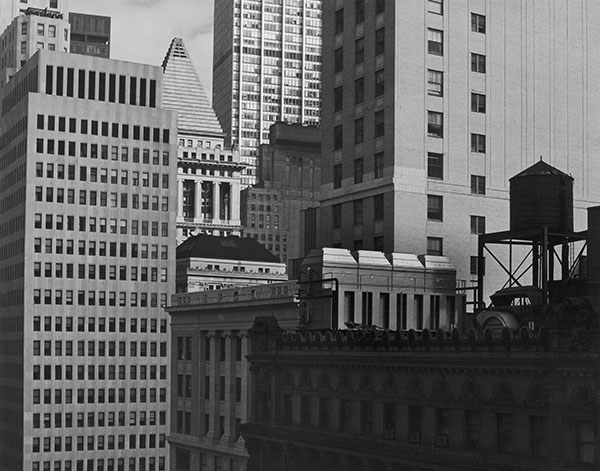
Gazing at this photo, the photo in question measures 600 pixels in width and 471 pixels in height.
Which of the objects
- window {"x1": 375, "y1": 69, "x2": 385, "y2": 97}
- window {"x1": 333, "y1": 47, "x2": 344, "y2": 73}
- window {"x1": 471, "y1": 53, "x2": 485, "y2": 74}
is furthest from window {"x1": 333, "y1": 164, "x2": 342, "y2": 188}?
window {"x1": 471, "y1": 53, "x2": 485, "y2": 74}

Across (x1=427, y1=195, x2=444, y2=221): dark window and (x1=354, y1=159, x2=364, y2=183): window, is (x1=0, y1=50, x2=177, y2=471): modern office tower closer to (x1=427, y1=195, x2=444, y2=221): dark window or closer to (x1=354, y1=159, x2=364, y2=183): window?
(x1=354, y1=159, x2=364, y2=183): window

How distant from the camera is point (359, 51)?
94312mm

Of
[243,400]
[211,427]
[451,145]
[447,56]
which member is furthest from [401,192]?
[211,427]

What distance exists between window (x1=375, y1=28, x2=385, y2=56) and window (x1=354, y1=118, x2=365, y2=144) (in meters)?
5.80

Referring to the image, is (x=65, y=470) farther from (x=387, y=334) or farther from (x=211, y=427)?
(x=387, y=334)

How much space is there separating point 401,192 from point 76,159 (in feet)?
269

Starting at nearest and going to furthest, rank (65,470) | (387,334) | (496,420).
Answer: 1. (496,420)
2. (387,334)
3. (65,470)

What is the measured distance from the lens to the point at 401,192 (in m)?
88.9

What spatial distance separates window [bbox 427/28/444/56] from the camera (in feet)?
299

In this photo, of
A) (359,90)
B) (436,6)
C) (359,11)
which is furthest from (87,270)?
(436,6)

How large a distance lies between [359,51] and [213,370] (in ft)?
128

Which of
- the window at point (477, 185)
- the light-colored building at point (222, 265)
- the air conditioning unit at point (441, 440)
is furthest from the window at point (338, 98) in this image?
the light-colored building at point (222, 265)

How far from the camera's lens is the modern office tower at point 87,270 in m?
157

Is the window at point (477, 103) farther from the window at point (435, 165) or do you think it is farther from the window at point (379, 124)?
the window at point (379, 124)
